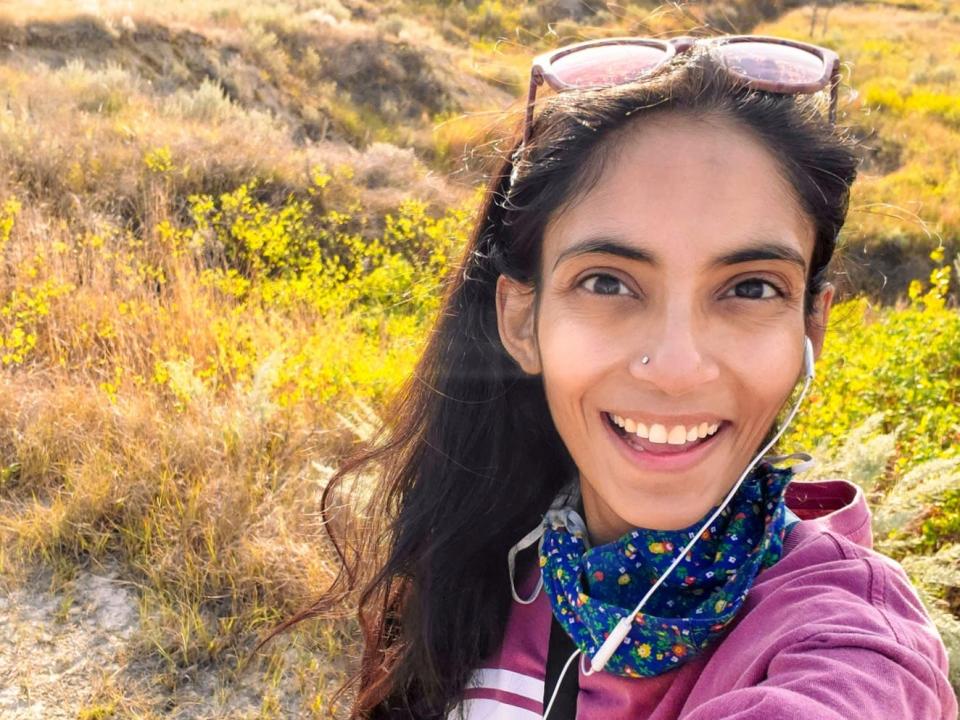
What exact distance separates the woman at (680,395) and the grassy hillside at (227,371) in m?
0.24

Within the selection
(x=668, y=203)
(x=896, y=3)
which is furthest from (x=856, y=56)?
(x=668, y=203)

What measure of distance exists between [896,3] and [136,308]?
3534 cm

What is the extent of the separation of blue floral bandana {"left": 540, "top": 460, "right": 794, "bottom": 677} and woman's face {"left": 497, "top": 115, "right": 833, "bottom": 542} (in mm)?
41

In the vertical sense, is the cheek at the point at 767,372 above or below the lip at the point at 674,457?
above

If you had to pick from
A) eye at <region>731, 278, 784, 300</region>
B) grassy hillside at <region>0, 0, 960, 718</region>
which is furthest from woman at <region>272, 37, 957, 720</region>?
grassy hillside at <region>0, 0, 960, 718</region>

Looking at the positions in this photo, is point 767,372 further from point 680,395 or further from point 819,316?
point 819,316

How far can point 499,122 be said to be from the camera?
5.36 ft

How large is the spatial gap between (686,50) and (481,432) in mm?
794

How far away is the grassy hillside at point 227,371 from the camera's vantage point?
2557 millimetres

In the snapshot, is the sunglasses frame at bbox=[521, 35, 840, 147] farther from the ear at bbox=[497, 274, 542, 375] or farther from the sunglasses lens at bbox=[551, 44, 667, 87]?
the ear at bbox=[497, 274, 542, 375]

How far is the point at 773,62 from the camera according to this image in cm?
136

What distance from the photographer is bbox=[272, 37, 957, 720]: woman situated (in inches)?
43.3

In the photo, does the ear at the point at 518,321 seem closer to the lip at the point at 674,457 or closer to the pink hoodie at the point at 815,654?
the lip at the point at 674,457

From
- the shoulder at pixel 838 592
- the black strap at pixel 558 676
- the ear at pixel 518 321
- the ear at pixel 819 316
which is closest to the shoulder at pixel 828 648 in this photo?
the shoulder at pixel 838 592
